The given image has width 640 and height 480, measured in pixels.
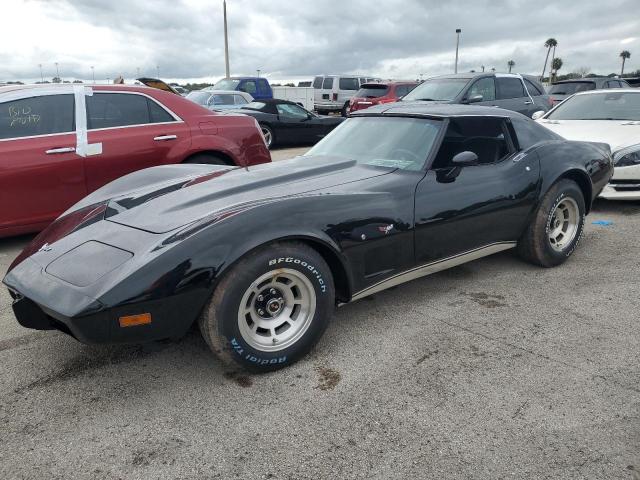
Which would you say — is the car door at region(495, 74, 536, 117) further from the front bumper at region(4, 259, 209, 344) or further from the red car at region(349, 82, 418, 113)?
the front bumper at region(4, 259, 209, 344)

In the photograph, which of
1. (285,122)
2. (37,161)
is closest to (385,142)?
(37,161)

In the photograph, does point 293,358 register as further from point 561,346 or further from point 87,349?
point 561,346

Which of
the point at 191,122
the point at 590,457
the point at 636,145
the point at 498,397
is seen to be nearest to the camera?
the point at 590,457

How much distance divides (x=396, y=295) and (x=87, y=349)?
79.5 inches

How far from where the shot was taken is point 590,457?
2.08m

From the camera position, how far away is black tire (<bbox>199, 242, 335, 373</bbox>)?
245cm

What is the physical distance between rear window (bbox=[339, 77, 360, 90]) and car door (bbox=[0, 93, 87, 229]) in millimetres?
17311

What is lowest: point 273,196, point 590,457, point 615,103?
point 590,457

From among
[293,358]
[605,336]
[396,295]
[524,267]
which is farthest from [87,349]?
[524,267]

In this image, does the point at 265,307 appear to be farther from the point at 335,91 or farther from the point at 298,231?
the point at 335,91

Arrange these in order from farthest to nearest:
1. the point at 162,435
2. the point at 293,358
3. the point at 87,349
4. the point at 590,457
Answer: the point at 87,349
the point at 293,358
the point at 162,435
the point at 590,457

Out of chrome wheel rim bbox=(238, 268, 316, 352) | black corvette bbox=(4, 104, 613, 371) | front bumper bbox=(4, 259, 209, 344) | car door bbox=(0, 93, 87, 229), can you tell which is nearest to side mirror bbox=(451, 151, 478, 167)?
black corvette bbox=(4, 104, 613, 371)

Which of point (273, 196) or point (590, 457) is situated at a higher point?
point (273, 196)

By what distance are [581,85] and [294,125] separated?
8520mm
